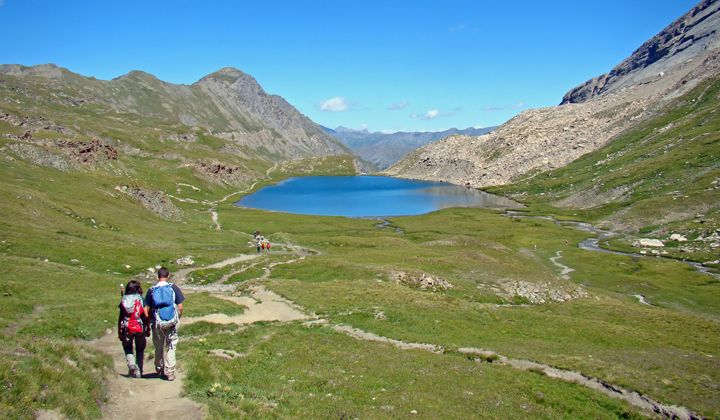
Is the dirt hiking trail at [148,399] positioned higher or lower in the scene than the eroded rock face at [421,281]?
higher

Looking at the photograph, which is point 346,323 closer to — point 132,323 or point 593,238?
point 132,323

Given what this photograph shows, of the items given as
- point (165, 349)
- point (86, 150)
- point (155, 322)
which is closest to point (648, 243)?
point (165, 349)

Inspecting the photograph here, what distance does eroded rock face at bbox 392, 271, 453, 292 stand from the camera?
61.8 metres

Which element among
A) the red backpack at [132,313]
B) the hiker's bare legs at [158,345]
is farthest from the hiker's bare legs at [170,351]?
the red backpack at [132,313]

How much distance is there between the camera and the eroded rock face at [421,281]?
6178 centimetres

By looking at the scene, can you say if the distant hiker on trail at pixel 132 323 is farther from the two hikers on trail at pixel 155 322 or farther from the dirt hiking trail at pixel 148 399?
the dirt hiking trail at pixel 148 399

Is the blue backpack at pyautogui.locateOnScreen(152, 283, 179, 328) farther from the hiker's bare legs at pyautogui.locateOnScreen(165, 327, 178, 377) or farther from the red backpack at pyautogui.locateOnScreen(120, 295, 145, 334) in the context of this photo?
the red backpack at pyautogui.locateOnScreen(120, 295, 145, 334)

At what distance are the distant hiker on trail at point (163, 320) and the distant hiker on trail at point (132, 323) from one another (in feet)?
1.10

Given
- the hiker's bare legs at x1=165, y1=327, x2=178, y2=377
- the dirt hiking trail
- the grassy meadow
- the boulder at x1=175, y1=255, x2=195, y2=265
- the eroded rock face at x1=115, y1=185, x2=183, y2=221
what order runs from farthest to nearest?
the eroded rock face at x1=115, y1=185, x2=183, y2=221 → the boulder at x1=175, y1=255, x2=195, y2=265 → the grassy meadow → the hiker's bare legs at x1=165, y1=327, x2=178, y2=377 → the dirt hiking trail

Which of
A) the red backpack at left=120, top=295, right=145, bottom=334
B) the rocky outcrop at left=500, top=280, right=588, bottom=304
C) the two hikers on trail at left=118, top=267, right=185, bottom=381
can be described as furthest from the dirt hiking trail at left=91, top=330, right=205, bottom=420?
the rocky outcrop at left=500, top=280, right=588, bottom=304

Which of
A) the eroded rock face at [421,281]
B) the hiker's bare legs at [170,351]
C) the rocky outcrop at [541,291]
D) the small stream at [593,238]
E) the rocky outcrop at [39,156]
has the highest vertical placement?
the rocky outcrop at [39,156]

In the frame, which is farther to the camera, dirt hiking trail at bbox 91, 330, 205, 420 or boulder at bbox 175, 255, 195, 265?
boulder at bbox 175, 255, 195, 265

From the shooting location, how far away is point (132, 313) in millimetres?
19828

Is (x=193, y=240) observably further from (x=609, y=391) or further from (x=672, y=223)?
(x=672, y=223)
